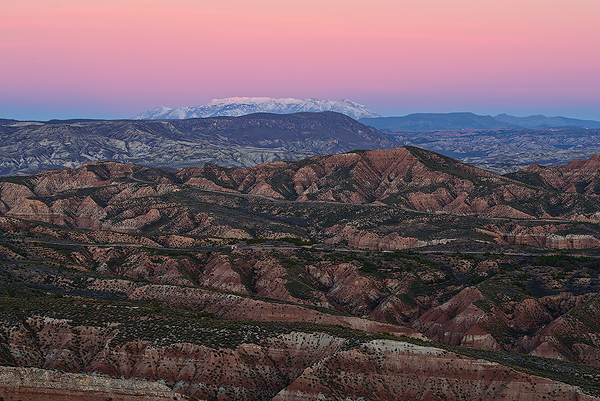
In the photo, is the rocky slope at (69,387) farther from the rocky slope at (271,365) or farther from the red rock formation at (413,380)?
the red rock formation at (413,380)

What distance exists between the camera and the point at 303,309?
91.1 metres

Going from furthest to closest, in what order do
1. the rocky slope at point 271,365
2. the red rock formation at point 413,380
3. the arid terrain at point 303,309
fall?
1. the arid terrain at point 303,309
2. the rocky slope at point 271,365
3. the red rock formation at point 413,380

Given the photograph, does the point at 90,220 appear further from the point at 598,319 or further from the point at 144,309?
the point at 598,319

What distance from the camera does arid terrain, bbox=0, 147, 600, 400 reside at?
6156 centimetres

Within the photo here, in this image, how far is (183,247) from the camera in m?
146

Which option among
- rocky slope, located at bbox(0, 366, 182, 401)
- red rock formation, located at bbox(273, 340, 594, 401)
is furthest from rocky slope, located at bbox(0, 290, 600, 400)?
rocky slope, located at bbox(0, 366, 182, 401)

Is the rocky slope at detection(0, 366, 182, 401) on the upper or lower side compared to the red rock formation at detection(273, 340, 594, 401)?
upper

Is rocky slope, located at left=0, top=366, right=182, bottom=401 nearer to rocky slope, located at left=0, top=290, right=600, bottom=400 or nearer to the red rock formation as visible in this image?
rocky slope, located at left=0, top=290, right=600, bottom=400

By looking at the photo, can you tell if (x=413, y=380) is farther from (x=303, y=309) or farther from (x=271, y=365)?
(x=303, y=309)

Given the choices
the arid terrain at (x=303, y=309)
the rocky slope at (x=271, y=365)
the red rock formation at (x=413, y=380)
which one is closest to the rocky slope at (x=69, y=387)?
the arid terrain at (x=303, y=309)

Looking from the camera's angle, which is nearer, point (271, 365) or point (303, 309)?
point (271, 365)

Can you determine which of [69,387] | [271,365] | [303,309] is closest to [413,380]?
[271,365]

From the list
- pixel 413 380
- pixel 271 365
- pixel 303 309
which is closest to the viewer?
pixel 413 380

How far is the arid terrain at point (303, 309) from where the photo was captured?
202 ft
